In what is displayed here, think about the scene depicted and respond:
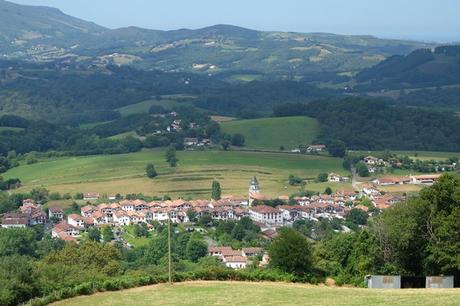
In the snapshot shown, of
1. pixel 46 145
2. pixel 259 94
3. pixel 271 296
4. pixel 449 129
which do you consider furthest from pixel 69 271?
pixel 259 94

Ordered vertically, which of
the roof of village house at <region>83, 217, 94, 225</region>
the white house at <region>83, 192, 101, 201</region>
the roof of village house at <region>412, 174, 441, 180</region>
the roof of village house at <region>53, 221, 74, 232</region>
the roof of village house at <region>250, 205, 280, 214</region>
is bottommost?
the white house at <region>83, 192, 101, 201</region>

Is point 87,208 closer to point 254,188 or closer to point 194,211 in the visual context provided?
point 194,211

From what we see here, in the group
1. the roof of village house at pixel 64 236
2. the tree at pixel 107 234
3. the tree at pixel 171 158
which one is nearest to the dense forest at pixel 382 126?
the tree at pixel 171 158

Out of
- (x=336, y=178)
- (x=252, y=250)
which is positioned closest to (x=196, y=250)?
(x=252, y=250)

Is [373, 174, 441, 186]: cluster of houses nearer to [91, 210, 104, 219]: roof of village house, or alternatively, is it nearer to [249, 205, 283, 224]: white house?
[249, 205, 283, 224]: white house

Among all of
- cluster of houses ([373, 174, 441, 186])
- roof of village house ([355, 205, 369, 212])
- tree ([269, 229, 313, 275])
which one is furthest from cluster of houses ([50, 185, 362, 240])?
tree ([269, 229, 313, 275])

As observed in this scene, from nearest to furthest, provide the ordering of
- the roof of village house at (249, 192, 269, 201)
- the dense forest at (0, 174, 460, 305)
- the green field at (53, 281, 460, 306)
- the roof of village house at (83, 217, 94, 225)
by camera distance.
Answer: the green field at (53, 281, 460, 306) → the dense forest at (0, 174, 460, 305) → the roof of village house at (83, 217, 94, 225) → the roof of village house at (249, 192, 269, 201)
